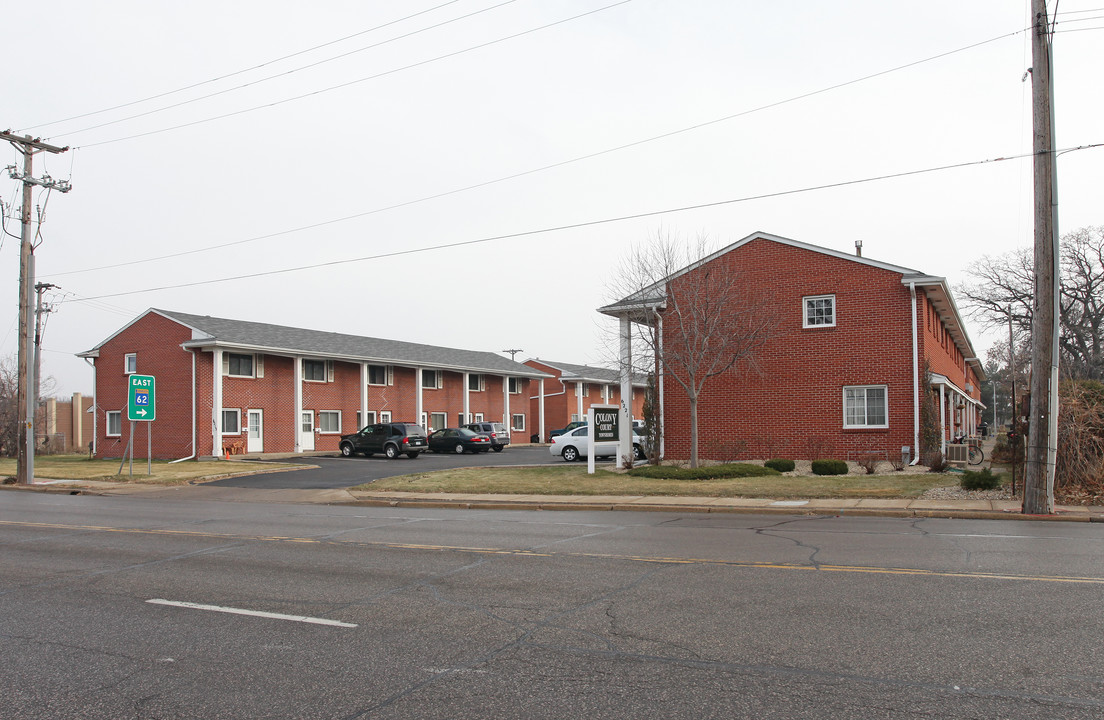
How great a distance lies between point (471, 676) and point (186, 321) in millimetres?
37652

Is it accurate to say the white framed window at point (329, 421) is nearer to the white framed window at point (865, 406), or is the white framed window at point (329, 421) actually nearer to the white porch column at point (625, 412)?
the white porch column at point (625, 412)

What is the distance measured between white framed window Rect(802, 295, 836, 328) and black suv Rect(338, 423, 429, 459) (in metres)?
20.0

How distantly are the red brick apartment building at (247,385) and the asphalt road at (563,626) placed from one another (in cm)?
2643

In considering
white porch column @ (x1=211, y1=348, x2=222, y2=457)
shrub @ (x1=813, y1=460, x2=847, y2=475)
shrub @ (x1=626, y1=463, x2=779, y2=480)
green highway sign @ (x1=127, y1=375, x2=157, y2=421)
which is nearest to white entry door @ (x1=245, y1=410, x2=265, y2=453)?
white porch column @ (x1=211, y1=348, x2=222, y2=457)

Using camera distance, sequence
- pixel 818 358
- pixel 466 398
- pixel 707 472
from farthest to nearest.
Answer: pixel 466 398 → pixel 818 358 → pixel 707 472

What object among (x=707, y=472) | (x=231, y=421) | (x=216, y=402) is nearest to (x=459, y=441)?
(x=231, y=421)

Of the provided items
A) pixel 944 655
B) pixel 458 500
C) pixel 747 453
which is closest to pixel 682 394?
pixel 747 453

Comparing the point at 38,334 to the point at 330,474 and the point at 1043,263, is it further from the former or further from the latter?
the point at 1043,263

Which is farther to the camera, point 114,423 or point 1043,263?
point 114,423

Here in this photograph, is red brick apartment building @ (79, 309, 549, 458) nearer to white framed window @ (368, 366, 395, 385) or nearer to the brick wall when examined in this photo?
white framed window @ (368, 366, 395, 385)

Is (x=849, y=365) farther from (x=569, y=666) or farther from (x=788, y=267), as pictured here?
(x=569, y=666)

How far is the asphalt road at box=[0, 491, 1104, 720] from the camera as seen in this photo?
5.23 meters

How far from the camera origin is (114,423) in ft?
136

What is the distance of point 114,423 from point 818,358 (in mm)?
33764
